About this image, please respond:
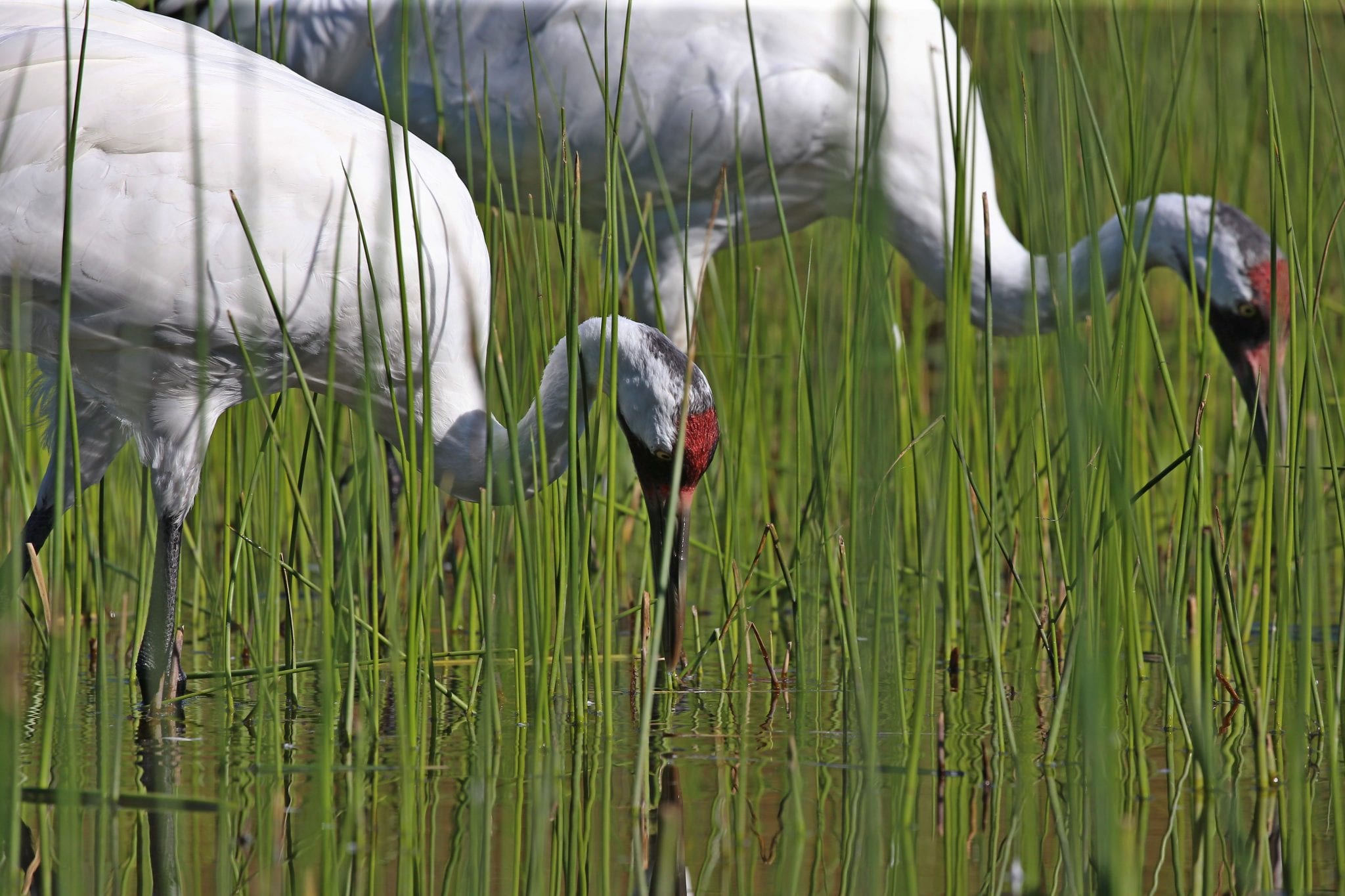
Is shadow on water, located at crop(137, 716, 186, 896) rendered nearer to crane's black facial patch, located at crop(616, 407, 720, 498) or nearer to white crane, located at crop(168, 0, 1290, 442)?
crane's black facial patch, located at crop(616, 407, 720, 498)

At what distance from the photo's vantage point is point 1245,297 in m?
3.69

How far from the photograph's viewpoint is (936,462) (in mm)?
3852

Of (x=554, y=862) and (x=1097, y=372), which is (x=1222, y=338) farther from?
(x=554, y=862)

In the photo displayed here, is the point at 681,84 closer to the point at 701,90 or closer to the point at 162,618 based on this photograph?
the point at 701,90

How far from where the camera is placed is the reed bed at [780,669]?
185 centimetres

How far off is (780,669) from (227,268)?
4.11 ft

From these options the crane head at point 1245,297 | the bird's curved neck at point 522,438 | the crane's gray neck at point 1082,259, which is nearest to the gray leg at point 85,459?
the bird's curved neck at point 522,438

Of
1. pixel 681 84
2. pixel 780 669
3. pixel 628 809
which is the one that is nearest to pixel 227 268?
pixel 628 809

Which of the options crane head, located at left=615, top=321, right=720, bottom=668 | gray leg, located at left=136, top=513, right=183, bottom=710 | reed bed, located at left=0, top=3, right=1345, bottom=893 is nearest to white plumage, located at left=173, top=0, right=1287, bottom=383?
reed bed, located at left=0, top=3, right=1345, bottom=893

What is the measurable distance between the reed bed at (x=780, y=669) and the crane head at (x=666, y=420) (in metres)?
0.10

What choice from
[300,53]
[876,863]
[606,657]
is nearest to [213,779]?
[606,657]

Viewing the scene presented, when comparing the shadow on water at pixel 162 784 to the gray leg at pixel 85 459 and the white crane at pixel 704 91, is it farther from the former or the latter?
the white crane at pixel 704 91

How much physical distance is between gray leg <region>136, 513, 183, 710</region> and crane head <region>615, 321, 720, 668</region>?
2.71 ft

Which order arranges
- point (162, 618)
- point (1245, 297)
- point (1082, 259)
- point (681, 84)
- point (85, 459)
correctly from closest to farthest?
point (162, 618) < point (85, 459) < point (1245, 297) < point (1082, 259) < point (681, 84)
